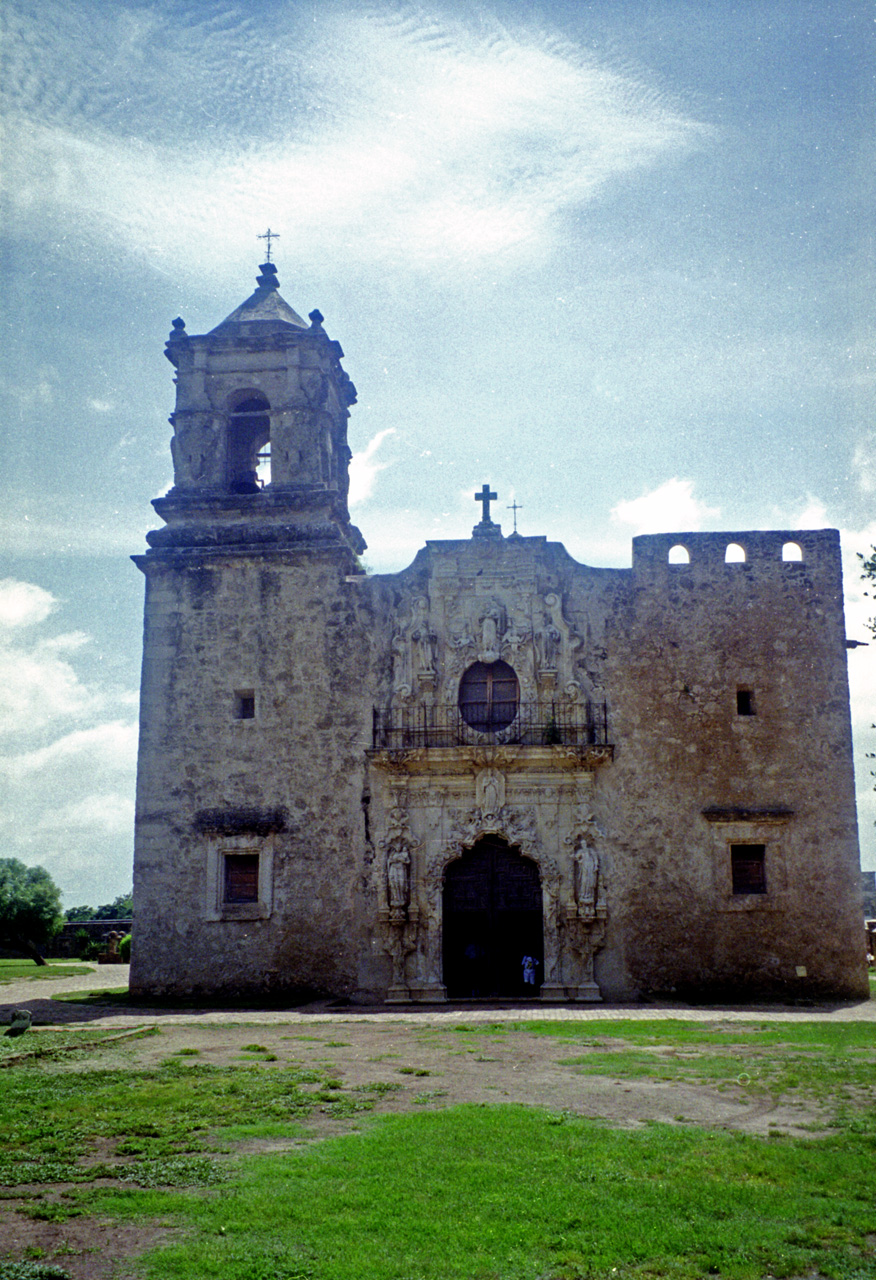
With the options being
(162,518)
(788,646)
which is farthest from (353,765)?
(788,646)

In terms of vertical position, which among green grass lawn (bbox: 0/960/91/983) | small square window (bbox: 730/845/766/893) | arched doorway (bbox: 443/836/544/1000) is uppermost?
small square window (bbox: 730/845/766/893)

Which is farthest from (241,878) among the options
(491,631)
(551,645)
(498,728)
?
(551,645)

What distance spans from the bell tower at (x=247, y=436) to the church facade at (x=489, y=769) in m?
0.12

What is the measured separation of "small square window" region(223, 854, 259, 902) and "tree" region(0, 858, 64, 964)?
48.1ft

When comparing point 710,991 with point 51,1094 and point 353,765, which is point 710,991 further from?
point 51,1094

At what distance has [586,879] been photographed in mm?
18531

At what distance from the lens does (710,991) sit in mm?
18438

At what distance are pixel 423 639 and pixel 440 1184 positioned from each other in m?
13.7

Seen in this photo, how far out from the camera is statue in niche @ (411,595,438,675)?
19750mm

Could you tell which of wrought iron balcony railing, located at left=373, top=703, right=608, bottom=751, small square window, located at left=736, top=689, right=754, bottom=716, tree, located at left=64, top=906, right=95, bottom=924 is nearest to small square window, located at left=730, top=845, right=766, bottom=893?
small square window, located at left=736, top=689, right=754, bottom=716

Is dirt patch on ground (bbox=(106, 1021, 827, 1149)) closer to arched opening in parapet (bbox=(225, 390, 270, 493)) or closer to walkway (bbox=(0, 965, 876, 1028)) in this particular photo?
walkway (bbox=(0, 965, 876, 1028))

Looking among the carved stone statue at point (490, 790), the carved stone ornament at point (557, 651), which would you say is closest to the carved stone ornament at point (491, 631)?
the carved stone ornament at point (557, 651)

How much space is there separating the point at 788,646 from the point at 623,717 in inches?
121

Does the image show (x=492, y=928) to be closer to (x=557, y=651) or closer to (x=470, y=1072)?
(x=557, y=651)
